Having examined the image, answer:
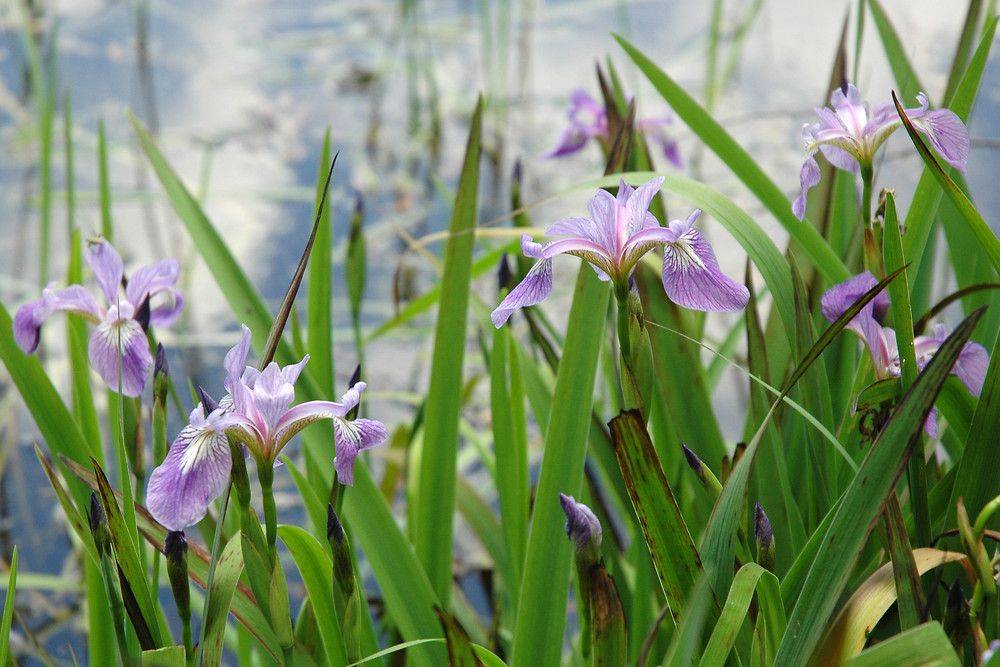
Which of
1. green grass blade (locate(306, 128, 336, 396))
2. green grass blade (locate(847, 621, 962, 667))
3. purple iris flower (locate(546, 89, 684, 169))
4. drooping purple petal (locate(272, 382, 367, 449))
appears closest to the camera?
green grass blade (locate(847, 621, 962, 667))

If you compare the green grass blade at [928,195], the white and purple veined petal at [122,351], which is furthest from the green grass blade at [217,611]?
the green grass blade at [928,195]

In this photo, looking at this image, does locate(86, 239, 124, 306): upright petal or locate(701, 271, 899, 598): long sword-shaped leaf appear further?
locate(86, 239, 124, 306): upright petal

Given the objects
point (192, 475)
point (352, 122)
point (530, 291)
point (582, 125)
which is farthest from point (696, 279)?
point (352, 122)

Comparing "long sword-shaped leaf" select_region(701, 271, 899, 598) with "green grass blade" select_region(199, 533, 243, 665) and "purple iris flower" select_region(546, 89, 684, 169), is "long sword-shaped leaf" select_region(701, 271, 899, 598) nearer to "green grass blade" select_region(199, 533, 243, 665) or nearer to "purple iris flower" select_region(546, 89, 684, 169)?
"green grass blade" select_region(199, 533, 243, 665)

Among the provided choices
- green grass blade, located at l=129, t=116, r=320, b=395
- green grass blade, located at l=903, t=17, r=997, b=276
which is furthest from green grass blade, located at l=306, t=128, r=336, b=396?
green grass blade, located at l=903, t=17, r=997, b=276

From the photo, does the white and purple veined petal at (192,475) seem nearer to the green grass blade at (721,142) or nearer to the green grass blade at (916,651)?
the green grass blade at (916,651)

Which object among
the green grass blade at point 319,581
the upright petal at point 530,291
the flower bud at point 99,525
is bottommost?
the green grass blade at point 319,581
